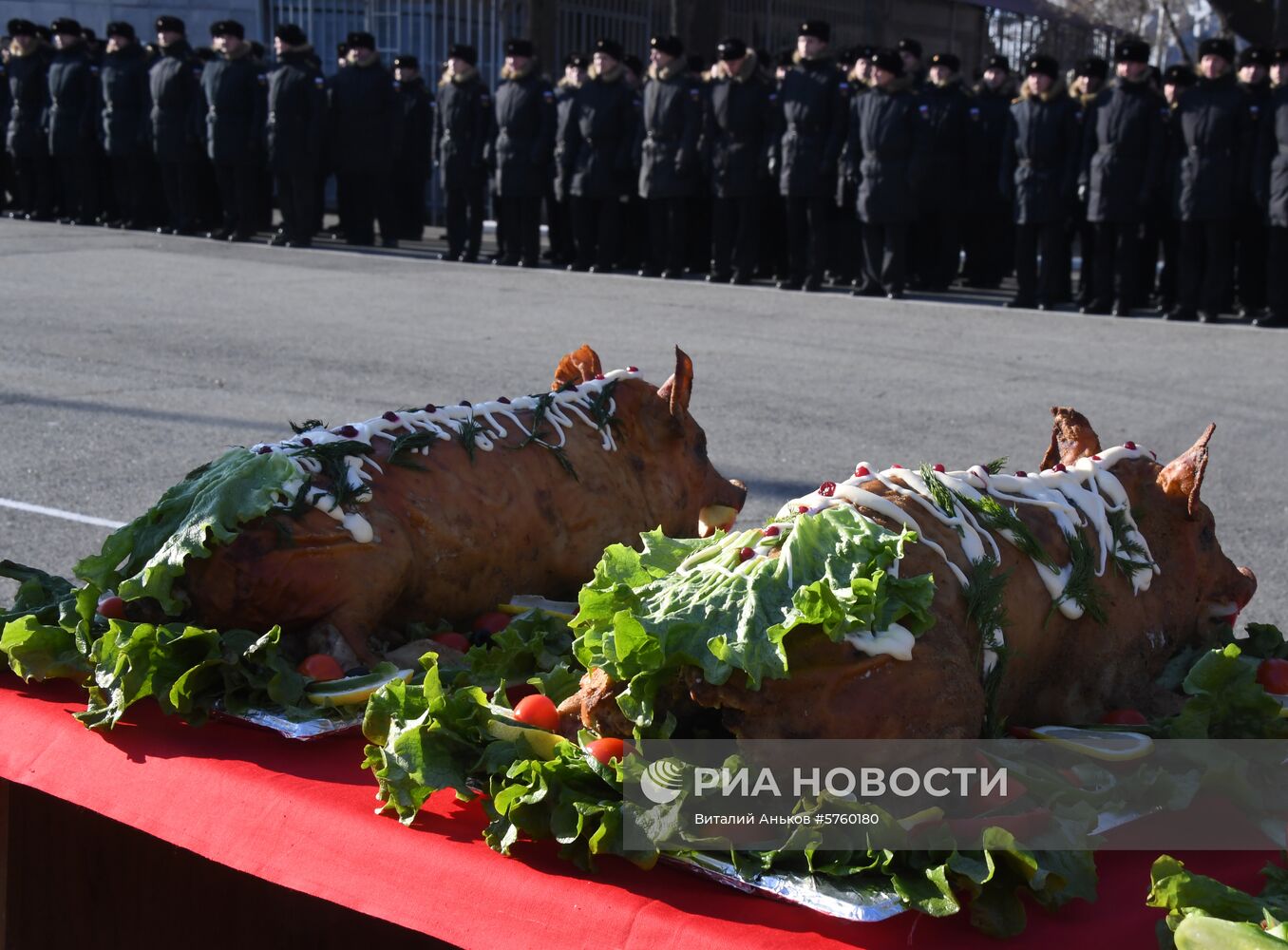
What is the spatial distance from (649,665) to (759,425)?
254 inches

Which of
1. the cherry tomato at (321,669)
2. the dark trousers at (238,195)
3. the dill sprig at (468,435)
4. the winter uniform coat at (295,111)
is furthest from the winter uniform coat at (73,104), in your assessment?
the cherry tomato at (321,669)

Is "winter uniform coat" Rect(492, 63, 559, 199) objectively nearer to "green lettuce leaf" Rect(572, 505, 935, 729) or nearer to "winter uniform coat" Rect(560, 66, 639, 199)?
"winter uniform coat" Rect(560, 66, 639, 199)

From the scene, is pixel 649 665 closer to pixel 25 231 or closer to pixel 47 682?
pixel 47 682

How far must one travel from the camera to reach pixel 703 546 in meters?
2.64

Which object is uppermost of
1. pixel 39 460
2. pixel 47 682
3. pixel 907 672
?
pixel 907 672

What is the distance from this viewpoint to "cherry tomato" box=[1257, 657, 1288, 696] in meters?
3.04

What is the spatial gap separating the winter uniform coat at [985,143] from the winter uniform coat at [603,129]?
3.50 metres

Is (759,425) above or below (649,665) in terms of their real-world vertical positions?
below

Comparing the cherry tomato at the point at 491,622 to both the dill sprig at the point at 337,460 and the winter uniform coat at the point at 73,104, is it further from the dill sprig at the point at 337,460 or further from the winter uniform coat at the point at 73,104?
the winter uniform coat at the point at 73,104

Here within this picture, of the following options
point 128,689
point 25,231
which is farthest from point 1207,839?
point 25,231

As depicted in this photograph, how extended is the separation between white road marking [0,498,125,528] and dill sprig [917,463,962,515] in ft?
14.5

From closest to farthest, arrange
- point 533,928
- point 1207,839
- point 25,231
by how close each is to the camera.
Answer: point 533,928, point 1207,839, point 25,231

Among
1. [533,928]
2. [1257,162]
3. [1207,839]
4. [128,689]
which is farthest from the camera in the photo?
[1257,162]

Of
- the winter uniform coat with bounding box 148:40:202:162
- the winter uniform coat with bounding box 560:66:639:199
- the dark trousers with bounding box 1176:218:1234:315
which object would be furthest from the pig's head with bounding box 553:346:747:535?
the winter uniform coat with bounding box 148:40:202:162
